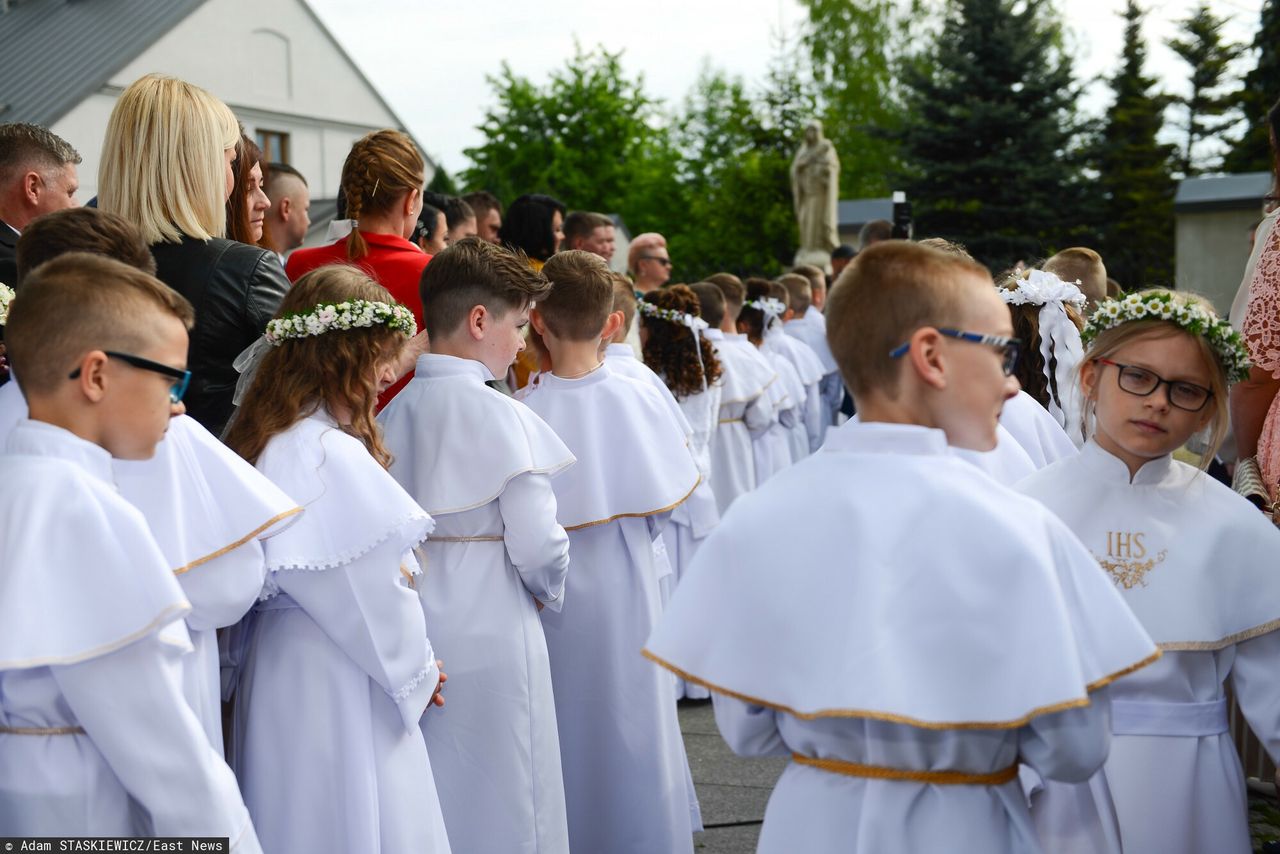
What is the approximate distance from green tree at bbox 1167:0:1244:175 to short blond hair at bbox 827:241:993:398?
4791 centimetres

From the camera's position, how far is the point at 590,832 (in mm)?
5195

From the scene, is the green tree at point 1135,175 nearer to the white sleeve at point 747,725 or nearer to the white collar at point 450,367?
the white collar at point 450,367

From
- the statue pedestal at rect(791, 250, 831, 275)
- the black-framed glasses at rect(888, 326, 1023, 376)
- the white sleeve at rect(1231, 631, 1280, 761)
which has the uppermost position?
the statue pedestal at rect(791, 250, 831, 275)

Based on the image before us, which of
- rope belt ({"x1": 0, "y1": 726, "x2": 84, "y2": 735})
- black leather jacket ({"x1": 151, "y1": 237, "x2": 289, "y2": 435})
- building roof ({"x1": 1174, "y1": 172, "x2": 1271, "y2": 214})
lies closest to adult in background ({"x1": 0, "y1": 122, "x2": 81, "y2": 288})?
black leather jacket ({"x1": 151, "y1": 237, "x2": 289, "y2": 435})

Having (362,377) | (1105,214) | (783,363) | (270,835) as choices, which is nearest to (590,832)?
(270,835)

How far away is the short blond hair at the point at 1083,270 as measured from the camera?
20.4 ft

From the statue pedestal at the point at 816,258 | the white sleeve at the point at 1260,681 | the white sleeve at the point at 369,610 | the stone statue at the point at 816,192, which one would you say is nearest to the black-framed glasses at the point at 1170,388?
the white sleeve at the point at 1260,681

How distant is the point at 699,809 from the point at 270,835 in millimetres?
2692

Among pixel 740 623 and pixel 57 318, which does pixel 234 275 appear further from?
pixel 740 623

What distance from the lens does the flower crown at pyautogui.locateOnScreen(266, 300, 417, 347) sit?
3.73 metres

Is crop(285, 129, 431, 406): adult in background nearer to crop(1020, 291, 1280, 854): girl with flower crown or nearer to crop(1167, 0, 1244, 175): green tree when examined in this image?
crop(1020, 291, 1280, 854): girl with flower crown

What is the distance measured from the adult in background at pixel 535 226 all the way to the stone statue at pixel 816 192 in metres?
19.4

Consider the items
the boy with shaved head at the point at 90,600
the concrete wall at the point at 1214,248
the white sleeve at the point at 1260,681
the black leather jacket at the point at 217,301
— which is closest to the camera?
the boy with shaved head at the point at 90,600

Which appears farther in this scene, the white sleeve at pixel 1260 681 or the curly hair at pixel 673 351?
the curly hair at pixel 673 351
